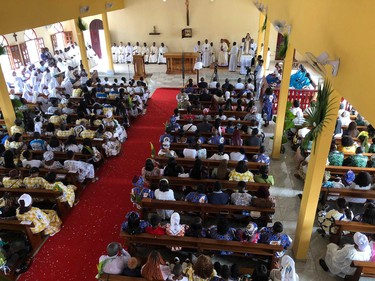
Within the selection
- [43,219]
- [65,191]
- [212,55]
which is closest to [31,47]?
[212,55]

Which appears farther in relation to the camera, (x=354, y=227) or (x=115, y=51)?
(x=115, y=51)

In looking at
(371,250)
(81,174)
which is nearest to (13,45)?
(81,174)

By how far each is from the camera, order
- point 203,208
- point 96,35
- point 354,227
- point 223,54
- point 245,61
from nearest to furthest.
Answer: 1. point 354,227
2. point 203,208
3. point 245,61
4. point 223,54
5. point 96,35

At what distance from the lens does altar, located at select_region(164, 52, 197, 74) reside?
52.1 ft

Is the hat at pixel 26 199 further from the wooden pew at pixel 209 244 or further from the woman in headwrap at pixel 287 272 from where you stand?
the woman in headwrap at pixel 287 272

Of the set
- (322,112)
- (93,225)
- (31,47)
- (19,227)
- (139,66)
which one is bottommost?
(93,225)

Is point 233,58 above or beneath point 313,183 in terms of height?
beneath

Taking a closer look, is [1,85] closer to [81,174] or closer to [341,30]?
[81,174]

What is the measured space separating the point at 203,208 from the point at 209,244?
91cm

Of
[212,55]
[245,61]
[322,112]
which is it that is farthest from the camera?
[212,55]

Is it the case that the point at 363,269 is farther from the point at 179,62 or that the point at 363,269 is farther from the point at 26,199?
the point at 179,62

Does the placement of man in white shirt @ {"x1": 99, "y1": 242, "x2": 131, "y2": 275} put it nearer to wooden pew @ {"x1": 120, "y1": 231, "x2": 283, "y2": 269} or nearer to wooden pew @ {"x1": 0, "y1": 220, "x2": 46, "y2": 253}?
wooden pew @ {"x1": 120, "y1": 231, "x2": 283, "y2": 269}

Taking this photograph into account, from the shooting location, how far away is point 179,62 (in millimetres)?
16234

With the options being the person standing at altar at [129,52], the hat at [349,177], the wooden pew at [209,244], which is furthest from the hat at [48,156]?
the person standing at altar at [129,52]
